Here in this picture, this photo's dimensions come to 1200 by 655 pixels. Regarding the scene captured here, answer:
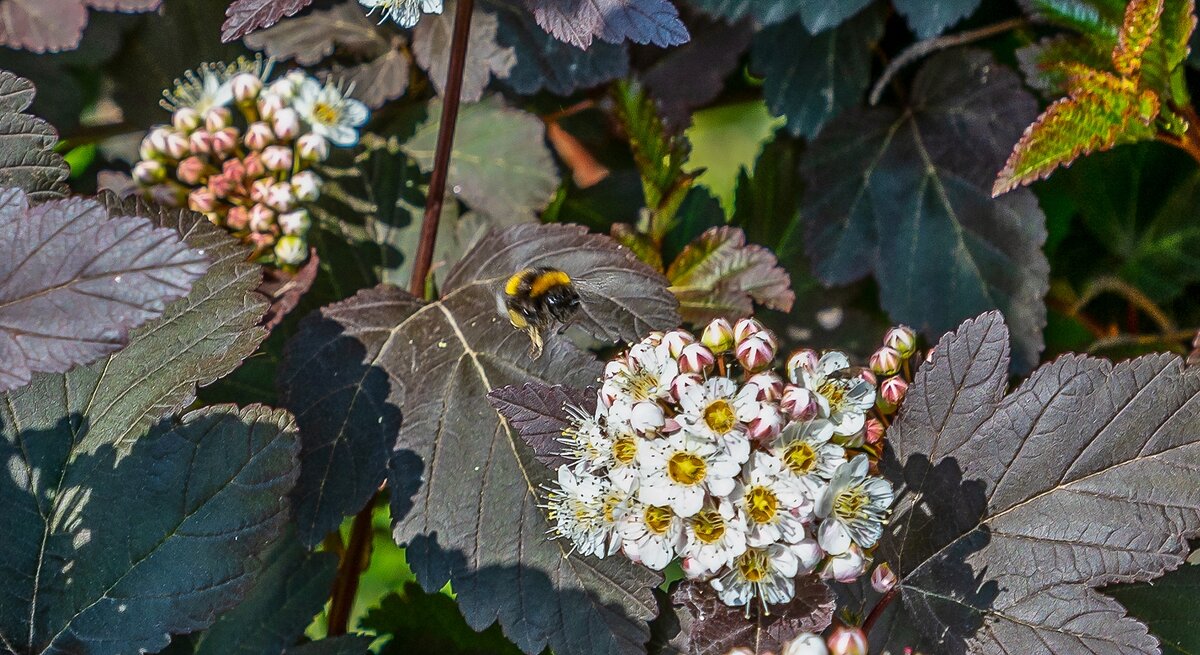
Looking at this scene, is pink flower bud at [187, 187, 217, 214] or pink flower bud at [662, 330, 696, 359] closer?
pink flower bud at [662, 330, 696, 359]

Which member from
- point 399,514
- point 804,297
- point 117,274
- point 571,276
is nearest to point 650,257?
point 571,276

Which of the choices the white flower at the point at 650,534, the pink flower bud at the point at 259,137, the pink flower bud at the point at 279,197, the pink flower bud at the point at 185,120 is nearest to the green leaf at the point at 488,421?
the white flower at the point at 650,534

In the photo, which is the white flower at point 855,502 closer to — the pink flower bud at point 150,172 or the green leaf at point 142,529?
the green leaf at point 142,529

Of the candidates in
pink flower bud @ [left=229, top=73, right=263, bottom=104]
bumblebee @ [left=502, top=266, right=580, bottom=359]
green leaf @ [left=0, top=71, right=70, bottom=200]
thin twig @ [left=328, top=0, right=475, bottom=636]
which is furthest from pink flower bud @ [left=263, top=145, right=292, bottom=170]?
bumblebee @ [left=502, top=266, right=580, bottom=359]

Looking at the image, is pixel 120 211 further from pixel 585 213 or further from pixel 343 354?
pixel 585 213

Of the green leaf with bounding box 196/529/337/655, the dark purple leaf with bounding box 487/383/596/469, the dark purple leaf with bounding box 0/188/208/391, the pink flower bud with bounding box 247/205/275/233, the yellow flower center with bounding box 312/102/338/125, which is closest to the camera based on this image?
the dark purple leaf with bounding box 0/188/208/391

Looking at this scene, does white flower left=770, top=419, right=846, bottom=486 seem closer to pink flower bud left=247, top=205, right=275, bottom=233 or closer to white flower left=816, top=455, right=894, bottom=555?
white flower left=816, top=455, right=894, bottom=555
